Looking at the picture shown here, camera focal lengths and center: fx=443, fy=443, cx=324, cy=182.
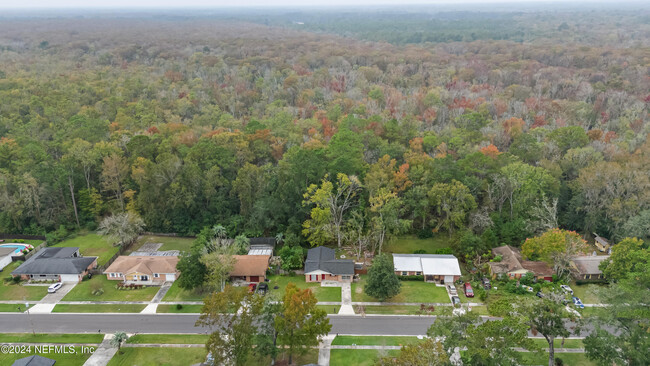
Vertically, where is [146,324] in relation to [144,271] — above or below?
below

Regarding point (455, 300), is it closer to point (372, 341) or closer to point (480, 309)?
point (480, 309)

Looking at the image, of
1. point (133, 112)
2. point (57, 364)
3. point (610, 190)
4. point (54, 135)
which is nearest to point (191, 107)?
point (133, 112)

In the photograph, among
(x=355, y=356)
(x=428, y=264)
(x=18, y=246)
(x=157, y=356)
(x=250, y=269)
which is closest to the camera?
(x=355, y=356)

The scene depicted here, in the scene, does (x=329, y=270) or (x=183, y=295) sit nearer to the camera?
(x=183, y=295)

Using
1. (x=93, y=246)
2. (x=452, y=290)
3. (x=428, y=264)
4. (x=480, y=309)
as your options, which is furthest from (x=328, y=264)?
(x=93, y=246)

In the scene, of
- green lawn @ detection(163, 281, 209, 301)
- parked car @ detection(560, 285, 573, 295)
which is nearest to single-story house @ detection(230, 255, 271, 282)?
green lawn @ detection(163, 281, 209, 301)

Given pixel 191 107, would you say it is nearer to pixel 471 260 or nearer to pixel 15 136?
pixel 15 136

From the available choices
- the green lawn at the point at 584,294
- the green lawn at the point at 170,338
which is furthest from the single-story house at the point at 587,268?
the green lawn at the point at 170,338

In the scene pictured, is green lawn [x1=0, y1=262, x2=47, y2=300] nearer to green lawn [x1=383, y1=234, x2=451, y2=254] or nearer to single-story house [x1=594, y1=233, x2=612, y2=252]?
green lawn [x1=383, y1=234, x2=451, y2=254]
